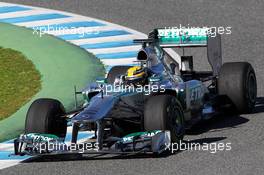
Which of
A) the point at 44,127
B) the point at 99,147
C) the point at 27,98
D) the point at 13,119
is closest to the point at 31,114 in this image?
the point at 44,127

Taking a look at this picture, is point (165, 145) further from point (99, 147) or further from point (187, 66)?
point (187, 66)

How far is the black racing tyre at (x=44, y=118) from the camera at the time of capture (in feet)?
50.2

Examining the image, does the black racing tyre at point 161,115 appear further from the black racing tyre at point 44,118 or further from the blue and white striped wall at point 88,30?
the blue and white striped wall at point 88,30

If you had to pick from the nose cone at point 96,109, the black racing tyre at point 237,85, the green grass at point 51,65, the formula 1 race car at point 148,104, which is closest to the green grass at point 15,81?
the green grass at point 51,65

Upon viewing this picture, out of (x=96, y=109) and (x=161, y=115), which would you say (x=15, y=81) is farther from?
(x=161, y=115)

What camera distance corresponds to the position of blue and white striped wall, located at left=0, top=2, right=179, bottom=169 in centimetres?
2215

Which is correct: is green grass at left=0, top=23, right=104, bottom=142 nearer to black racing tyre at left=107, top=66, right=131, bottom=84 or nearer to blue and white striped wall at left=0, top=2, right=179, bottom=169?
blue and white striped wall at left=0, top=2, right=179, bottom=169

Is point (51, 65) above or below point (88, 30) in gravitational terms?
below

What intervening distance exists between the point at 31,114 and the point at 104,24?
9524mm

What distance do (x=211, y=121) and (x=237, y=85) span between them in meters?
0.72

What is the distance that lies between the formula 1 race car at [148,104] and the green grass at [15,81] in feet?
7.78

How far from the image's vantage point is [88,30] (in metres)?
24.2

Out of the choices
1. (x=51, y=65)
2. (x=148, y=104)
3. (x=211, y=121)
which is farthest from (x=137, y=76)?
(x=51, y=65)

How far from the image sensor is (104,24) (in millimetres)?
24656
